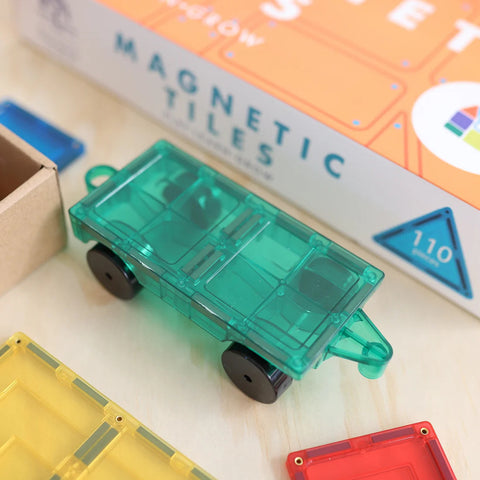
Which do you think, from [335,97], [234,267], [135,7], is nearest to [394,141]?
[335,97]

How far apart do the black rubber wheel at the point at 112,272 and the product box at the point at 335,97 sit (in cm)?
20

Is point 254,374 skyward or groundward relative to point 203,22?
groundward

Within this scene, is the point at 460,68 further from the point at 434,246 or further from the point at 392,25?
the point at 434,246

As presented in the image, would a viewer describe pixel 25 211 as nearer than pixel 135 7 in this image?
Yes

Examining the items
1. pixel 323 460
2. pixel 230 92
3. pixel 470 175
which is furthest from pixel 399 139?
pixel 323 460

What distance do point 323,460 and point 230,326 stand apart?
134mm

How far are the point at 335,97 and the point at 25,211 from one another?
31 cm

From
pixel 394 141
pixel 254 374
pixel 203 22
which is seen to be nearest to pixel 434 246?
pixel 394 141

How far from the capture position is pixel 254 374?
0.58 meters

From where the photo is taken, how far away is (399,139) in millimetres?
658

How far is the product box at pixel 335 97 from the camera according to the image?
0.65m

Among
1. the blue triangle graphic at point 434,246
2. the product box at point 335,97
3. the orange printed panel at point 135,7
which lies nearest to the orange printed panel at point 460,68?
the product box at point 335,97

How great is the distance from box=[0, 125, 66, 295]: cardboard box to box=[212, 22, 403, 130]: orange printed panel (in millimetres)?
219

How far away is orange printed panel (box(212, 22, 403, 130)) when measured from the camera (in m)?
0.68
